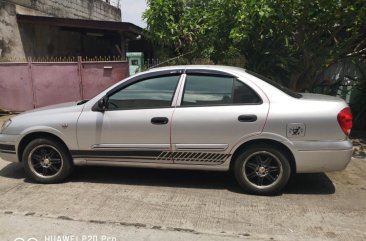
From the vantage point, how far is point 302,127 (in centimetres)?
470

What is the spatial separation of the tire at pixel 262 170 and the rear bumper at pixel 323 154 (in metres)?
0.19

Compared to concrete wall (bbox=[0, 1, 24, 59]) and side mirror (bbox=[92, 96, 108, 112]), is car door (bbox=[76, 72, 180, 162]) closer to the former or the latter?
side mirror (bbox=[92, 96, 108, 112])

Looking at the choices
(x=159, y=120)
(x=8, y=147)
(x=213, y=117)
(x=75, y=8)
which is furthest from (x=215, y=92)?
(x=75, y=8)

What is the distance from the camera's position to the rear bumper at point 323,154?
471 cm

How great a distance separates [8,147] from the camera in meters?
5.56

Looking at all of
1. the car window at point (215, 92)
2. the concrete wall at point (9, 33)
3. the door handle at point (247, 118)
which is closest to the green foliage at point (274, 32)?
the car window at point (215, 92)

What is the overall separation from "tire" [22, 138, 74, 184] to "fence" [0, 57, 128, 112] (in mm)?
6033

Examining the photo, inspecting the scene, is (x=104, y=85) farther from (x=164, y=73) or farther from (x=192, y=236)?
(x=192, y=236)

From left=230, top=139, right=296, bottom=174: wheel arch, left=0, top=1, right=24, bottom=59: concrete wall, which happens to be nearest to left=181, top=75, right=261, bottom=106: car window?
left=230, top=139, right=296, bottom=174: wheel arch

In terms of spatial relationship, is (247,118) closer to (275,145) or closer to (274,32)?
(275,145)

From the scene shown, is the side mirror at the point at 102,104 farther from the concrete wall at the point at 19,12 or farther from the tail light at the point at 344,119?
the concrete wall at the point at 19,12

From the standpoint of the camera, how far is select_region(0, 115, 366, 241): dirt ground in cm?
402

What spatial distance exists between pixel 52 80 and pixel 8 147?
257 inches

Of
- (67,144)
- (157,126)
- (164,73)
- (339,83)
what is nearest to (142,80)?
(164,73)
